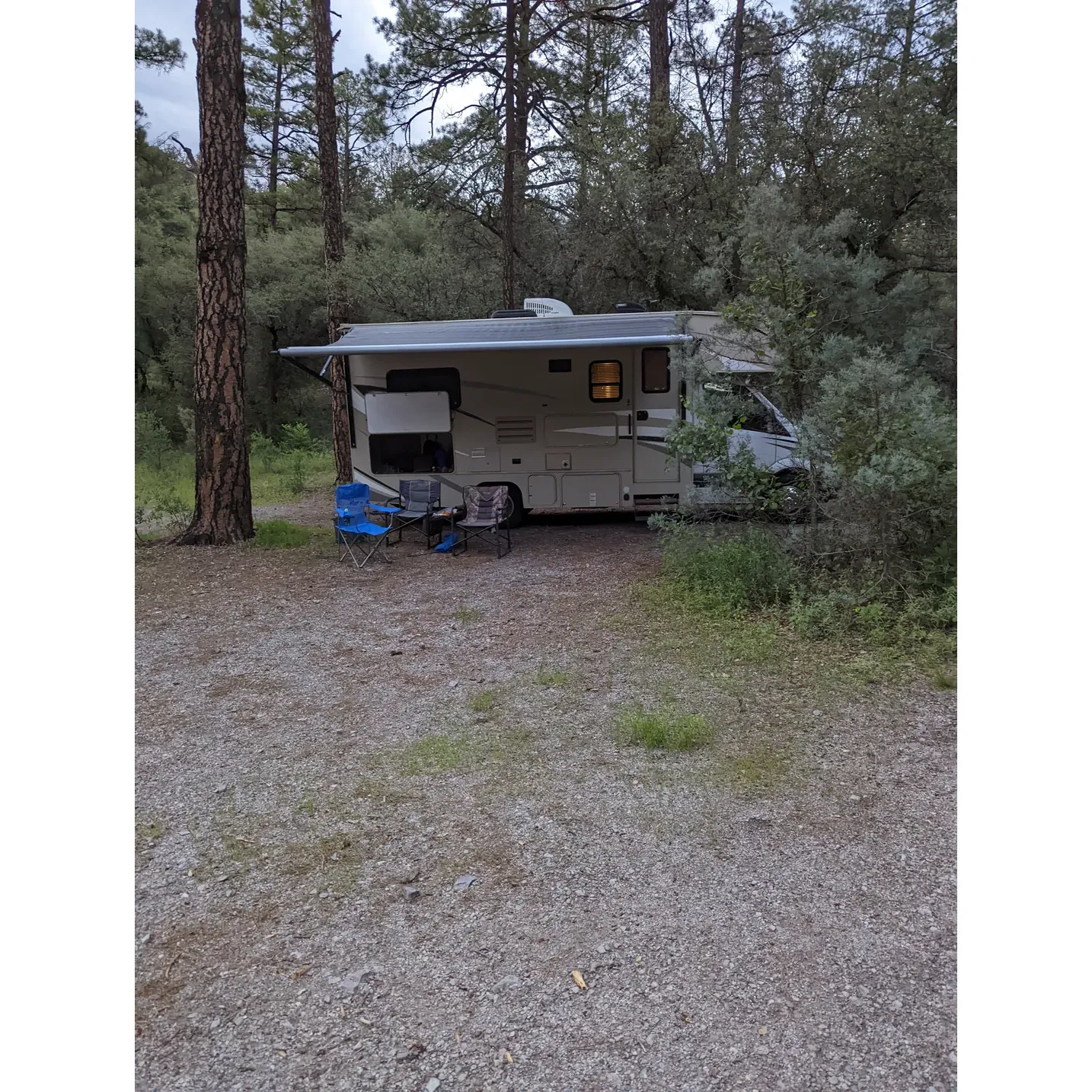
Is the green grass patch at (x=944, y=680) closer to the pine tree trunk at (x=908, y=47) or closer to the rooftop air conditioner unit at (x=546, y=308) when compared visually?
the rooftop air conditioner unit at (x=546, y=308)

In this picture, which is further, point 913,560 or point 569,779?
point 913,560

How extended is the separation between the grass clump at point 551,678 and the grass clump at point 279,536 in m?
4.55

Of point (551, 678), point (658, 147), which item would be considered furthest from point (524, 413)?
point (551, 678)

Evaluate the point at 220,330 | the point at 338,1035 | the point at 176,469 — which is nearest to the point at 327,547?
the point at 220,330

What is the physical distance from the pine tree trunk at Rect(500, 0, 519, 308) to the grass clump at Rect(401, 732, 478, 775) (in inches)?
417

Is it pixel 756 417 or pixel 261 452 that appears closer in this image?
pixel 756 417

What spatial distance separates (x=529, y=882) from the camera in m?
2.86

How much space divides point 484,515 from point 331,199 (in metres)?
6.53

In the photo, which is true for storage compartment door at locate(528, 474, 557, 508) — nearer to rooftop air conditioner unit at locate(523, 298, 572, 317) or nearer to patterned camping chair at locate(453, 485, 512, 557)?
patterned camping chair at locate(453, 485, 512, 557)

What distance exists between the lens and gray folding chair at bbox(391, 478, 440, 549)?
29.1 ft

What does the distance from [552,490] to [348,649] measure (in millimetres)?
4455

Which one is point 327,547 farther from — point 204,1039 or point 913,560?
point 204,1039

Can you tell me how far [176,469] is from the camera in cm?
1548

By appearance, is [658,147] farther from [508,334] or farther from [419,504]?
[419,504]
